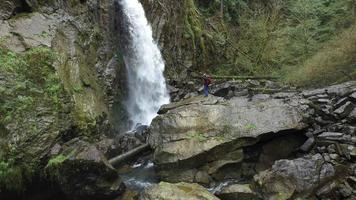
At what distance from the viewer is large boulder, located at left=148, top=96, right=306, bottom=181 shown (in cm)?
1105

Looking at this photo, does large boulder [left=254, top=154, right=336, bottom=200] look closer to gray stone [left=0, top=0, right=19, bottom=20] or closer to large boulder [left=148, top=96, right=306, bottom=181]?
large boulder [left=148, top=96, right=306, bottom=181]

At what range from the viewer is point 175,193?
8.63 m

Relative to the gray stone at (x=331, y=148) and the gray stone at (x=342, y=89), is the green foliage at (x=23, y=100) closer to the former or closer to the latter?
the gray stone at (x=331, y=148)

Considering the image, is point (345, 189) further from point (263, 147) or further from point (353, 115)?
point (353, 115)

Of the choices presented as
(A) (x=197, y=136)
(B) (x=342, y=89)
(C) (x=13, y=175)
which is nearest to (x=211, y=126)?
(A) (x=197, y=136)

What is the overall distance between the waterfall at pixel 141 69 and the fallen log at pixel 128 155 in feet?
13.2

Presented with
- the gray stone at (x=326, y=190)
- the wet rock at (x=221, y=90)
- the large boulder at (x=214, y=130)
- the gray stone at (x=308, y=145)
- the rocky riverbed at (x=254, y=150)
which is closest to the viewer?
the gray stone at (x=326, y=190)

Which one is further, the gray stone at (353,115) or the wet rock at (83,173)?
the gray stone at (353,115)

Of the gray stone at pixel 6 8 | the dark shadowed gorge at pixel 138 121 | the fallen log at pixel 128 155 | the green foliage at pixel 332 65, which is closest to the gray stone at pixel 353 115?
the dark shadowed gorge at pixel 138 121

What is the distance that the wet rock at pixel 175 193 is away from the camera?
27.9 ft

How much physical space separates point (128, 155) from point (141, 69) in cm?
727

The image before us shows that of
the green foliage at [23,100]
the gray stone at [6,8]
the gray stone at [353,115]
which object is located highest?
the gray stone at [6,8]

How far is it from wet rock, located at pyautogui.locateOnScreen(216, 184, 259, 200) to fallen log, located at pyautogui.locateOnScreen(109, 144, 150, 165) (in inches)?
133

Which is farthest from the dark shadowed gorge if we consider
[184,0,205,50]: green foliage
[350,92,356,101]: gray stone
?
[184,0,205,50]: green foliage
